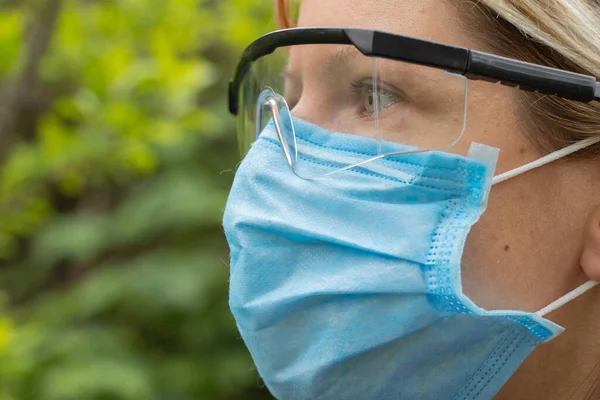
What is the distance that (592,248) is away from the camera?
5.33 feet

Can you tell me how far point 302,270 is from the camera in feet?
5.55

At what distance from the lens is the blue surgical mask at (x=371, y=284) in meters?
1.59

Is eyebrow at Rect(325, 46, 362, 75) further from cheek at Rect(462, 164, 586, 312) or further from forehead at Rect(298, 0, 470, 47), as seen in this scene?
cheek at Rect(462, 164, 586, 312)

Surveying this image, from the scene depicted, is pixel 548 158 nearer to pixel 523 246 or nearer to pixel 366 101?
pixel 523 246

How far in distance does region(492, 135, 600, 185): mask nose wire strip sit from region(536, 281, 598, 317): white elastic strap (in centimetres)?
27

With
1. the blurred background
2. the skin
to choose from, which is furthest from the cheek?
the blurred background

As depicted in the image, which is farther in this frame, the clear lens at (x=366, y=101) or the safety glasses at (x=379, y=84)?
the clear lens at (x=366, y=101)

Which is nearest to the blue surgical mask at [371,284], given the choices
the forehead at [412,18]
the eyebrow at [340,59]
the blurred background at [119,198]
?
the eyebrow at [340,59]

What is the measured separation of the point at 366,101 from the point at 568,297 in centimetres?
59

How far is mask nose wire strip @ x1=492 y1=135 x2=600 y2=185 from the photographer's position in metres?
1.60

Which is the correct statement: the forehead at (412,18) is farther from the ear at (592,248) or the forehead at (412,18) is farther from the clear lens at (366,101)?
the ear at (592,248)

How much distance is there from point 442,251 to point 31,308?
140 inches

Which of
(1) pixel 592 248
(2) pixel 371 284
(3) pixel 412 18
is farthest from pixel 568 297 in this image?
(3) pixel 412 18

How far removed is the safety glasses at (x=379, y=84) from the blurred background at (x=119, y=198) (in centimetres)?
76
